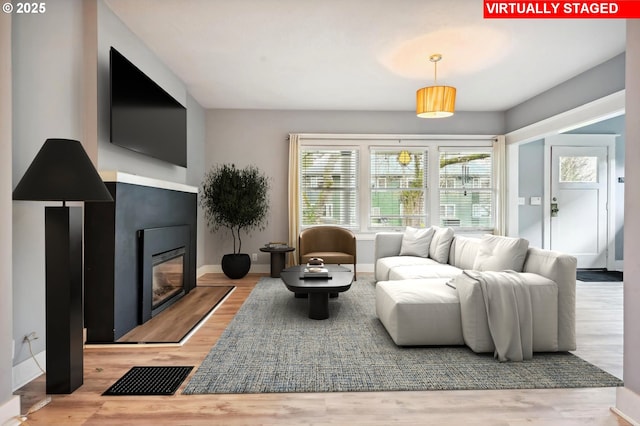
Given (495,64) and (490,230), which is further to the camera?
(490,230)

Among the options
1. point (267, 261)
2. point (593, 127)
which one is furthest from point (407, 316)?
point (593, 127)

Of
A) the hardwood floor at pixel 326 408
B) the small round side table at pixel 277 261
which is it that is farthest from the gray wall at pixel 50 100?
the small round side table at pixel 277 261

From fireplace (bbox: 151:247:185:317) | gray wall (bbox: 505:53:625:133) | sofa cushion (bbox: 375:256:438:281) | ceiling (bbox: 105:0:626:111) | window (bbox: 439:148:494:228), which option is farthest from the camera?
window (bbox: 439:148:494:228)

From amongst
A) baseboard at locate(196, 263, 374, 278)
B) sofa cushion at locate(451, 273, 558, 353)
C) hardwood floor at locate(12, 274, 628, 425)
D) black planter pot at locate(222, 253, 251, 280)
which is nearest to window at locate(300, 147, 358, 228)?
baseboard at locate(196, 263, 374, 278)

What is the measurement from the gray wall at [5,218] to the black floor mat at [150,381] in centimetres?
49

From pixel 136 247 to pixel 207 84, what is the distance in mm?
2657

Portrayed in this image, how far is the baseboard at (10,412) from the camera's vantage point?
166cm

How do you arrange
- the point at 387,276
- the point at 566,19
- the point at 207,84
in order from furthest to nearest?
the point at 207,84
the point at 387,276
the point at 566,19

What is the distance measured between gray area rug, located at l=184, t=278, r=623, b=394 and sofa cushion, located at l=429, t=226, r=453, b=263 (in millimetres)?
1653

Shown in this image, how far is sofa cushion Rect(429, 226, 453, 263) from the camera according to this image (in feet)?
14.4

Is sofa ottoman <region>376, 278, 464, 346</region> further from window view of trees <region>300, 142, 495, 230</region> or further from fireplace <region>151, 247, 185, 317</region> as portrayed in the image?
window view of trees <region>300, 142, 495, 230</region>

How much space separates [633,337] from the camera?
5.84 ft

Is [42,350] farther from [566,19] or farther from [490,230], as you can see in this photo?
[490,230]

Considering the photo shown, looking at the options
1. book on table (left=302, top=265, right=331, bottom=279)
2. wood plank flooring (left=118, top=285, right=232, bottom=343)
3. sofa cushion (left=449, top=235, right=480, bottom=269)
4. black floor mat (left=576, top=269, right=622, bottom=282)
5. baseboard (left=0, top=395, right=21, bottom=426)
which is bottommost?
black floor mat (left=576, top=269, right=622, bottom=282)
